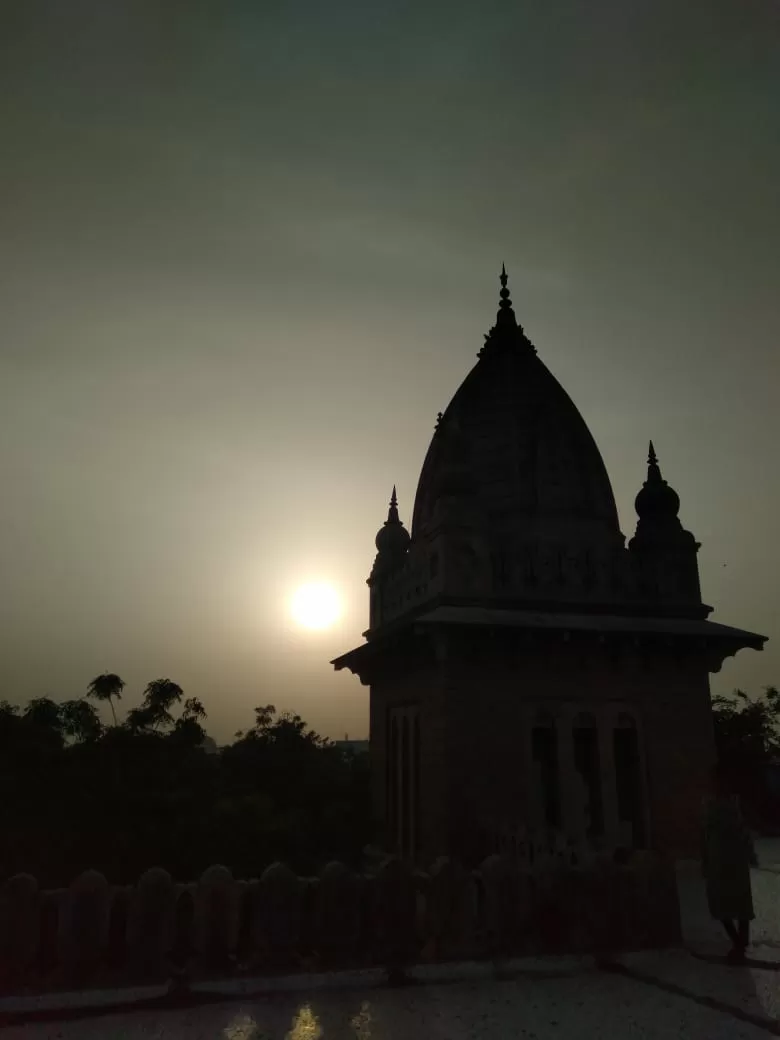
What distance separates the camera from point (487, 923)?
796 cm

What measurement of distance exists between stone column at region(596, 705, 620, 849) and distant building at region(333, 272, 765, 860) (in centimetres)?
2

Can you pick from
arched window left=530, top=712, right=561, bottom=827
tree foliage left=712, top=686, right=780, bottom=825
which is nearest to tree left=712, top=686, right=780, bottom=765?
tree foliage left=712, top=686, right=780, bottom=825

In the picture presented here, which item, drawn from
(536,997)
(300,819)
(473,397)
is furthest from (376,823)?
(473,397)

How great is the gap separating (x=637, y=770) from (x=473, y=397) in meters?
8.28

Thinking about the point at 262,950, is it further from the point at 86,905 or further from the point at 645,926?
the point at 645,926

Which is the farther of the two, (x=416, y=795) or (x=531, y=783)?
(x=416, y=795)

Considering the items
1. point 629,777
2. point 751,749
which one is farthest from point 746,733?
point 629,777

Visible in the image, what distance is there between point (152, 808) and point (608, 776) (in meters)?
7.53

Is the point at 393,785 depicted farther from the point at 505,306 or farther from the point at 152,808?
the point at 505,306

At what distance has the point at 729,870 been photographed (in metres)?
8.17

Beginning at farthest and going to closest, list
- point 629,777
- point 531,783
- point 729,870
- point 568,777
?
point 629,777 → point 568,777 → point 531,783 → point 729,870

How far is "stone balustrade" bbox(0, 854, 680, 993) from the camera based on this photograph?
6.79 metres

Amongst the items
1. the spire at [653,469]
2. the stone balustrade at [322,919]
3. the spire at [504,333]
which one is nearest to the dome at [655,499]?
the spire at [653,469]

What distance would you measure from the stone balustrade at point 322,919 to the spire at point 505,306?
12.4 meters
